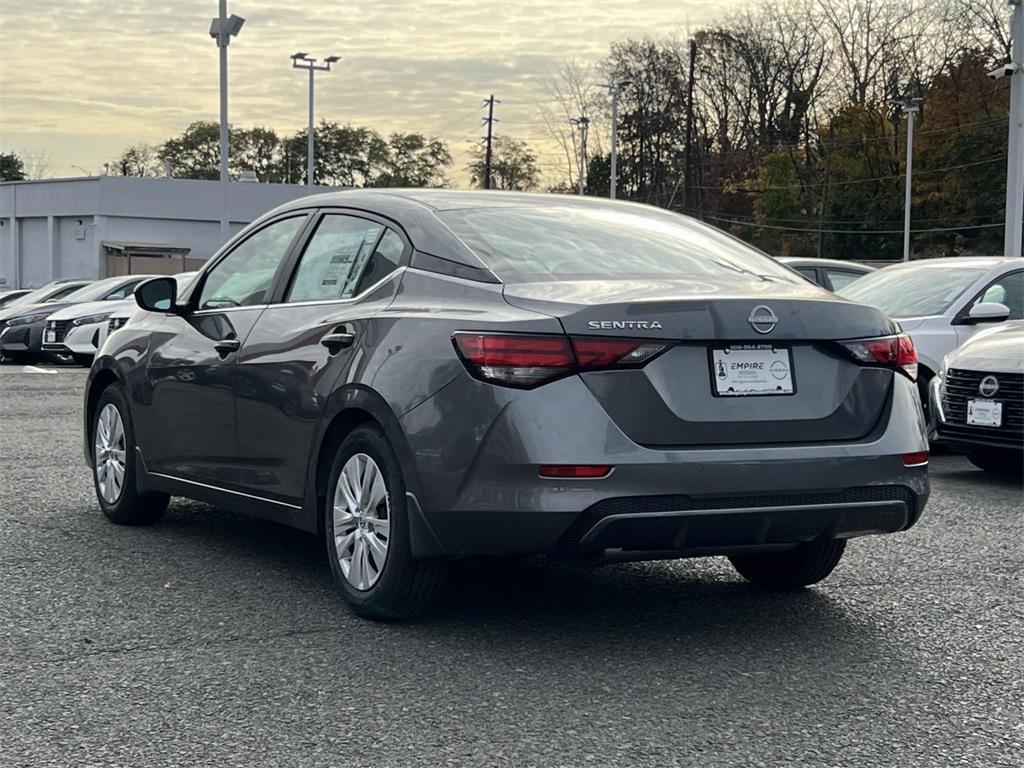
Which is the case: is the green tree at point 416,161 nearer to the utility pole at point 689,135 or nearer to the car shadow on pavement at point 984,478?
the utility pole at point 689,135

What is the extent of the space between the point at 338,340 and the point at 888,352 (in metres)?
1.97

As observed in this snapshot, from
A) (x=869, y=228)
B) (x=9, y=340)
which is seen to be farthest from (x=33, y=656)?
Result: (x=869, y=228)

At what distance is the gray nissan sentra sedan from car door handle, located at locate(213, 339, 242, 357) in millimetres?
95

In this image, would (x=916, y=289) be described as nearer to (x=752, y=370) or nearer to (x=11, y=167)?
(x=752, y=370)

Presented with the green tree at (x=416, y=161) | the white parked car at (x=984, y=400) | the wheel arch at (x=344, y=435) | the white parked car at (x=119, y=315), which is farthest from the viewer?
the green tree at (x=416, y=161)

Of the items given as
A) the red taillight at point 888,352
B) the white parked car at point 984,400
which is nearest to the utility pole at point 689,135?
the white parked car at point 984,400

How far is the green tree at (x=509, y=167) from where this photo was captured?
8469 cm

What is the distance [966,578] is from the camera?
600cm

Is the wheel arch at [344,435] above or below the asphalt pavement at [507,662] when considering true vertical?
above

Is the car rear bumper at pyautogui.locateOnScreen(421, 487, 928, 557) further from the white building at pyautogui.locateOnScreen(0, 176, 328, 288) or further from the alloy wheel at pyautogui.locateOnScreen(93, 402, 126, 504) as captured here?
the white building at pyautogui.locateOnScreen(0, 176, 328, 288)

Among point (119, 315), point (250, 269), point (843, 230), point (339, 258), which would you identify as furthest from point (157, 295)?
point (843, 230)

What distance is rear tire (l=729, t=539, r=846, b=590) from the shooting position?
5.53m

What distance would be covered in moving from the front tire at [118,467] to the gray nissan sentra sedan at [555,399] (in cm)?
124

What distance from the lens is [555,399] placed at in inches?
175
